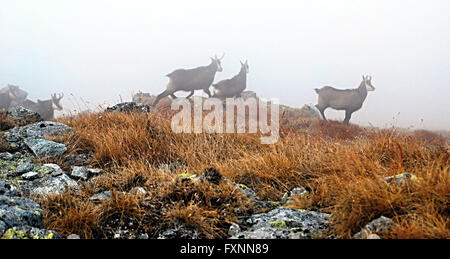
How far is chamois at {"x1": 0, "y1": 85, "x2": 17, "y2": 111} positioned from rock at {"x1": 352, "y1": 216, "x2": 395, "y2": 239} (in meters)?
25.0

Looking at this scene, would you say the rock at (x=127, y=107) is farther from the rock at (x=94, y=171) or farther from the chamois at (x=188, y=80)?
the chamois at (x=188, y=80)

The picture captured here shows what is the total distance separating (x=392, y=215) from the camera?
230cm

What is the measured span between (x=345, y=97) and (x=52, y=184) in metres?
18.4

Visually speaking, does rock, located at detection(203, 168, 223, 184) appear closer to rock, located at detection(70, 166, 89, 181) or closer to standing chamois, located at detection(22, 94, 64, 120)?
rock, located at detection(70, 166, 89, 181)

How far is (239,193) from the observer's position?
10.5 ft

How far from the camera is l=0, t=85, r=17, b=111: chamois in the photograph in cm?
2206

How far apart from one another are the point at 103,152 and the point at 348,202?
3643 mm

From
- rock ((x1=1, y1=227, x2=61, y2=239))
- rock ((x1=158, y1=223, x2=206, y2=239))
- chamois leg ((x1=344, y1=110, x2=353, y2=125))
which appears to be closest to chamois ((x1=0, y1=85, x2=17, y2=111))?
chamois leg ((x1=344, y1=110, x2=353, y2=125))

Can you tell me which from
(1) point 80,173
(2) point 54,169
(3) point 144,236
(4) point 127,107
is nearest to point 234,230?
(3) point 144,236

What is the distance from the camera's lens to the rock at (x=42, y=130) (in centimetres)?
559

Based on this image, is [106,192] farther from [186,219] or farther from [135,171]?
[186,219]

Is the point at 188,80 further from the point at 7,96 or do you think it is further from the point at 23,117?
the point at 7,96

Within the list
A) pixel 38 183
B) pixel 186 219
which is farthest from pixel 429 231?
pixel 38 183

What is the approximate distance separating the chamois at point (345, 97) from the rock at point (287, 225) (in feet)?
56.6
